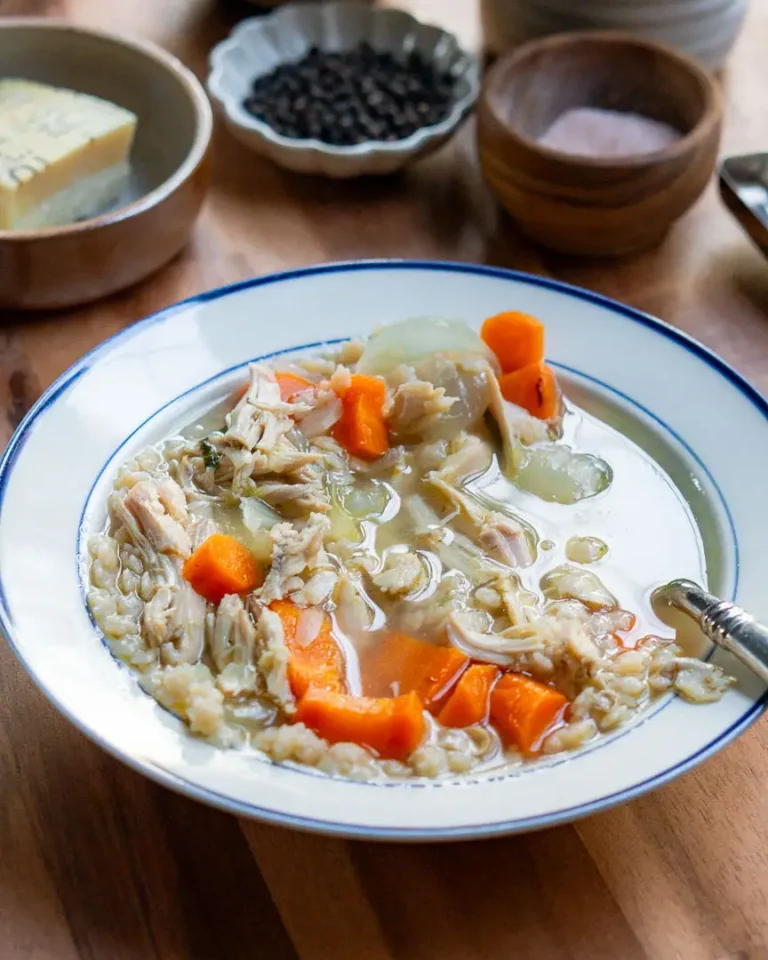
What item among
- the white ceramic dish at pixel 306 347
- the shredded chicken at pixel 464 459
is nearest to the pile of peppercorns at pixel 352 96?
the white ceramic dish at pixel 306 347

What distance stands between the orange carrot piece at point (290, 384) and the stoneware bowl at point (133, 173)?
58 cm

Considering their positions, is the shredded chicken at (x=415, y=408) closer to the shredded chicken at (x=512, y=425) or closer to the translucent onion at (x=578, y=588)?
the shredded chicken at (x=512, y=425)

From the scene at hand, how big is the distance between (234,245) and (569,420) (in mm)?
1118

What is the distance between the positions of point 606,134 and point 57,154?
4.53 ft

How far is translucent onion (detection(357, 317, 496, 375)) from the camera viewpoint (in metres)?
2.10

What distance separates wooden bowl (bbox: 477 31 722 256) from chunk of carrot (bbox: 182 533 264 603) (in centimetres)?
129

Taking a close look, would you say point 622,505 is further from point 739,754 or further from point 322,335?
point 322,335

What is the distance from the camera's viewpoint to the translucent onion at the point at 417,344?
2100 millimetres

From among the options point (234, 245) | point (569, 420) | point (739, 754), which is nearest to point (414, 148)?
point (234, 245)

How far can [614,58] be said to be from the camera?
2893 millimetres

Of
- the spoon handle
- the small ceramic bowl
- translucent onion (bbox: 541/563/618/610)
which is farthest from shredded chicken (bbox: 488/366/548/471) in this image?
the small ceramic bowl

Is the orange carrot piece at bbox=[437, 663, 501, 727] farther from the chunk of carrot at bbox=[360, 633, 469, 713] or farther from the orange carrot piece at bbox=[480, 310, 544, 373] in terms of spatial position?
the orange carrot piece at bbox=[480, 310, 544, 373]

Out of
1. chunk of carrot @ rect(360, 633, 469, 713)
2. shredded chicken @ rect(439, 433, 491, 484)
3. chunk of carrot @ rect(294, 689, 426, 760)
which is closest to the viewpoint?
chunk of carrot @ rect(294, 689, 426, 760)

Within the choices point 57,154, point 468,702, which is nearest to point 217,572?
point 468,702
